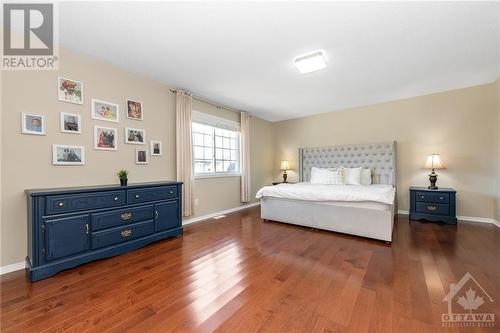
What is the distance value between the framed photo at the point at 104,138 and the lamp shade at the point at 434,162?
5399 millimetres

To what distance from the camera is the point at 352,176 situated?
4.39 metres

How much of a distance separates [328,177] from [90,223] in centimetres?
416

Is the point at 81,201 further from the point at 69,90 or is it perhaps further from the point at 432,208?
the point at 432,208

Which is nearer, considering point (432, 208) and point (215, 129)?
point (432, 208)

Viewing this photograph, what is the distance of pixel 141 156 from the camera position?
324 centimetres

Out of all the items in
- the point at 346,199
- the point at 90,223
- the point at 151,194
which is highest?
the point at 151,194

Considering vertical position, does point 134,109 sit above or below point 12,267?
above

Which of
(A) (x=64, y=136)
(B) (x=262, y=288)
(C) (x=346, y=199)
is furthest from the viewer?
(C) (x=346, y=199)

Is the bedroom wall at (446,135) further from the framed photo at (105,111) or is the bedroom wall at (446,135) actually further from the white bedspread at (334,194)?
the framed photo at (105,111)

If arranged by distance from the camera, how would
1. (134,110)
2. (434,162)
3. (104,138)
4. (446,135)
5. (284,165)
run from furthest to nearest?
(284,165) → (446,135) → (434,162) → (134,110) → (104,138)

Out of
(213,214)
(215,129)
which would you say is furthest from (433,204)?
(215,129)

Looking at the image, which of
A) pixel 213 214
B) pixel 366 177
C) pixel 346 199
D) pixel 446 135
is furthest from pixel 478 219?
pixel 213 214

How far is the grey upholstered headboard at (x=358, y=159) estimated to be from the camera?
4.37 metres

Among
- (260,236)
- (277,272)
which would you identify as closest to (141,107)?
(260,236)
